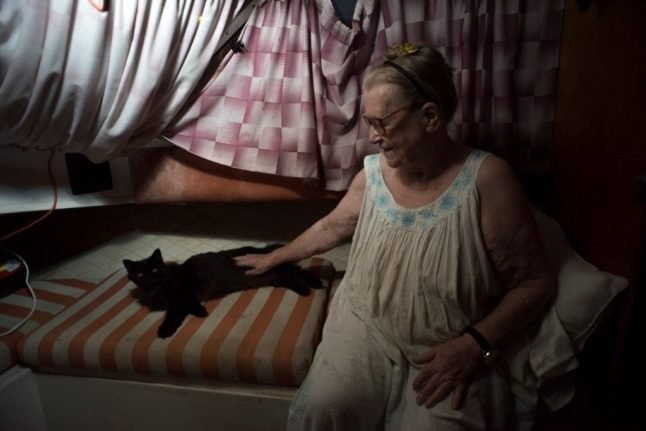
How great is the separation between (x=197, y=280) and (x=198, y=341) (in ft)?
0.92

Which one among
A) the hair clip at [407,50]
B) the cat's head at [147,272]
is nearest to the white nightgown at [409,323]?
the hair clip at [407,50]

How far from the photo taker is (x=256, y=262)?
4.73 ft

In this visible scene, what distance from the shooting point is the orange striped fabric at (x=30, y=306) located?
3.96 feet

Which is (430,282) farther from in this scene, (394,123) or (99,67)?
(99,67)

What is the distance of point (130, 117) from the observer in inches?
49.9

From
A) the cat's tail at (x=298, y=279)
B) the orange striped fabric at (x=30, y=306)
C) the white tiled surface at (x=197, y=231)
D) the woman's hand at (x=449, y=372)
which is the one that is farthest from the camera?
the white tiled surface at (x=197, y=231)

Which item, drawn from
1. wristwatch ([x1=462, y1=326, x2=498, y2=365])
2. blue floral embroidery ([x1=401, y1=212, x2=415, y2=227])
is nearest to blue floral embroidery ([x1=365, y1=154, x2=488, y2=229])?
blue floral embroidery ([x1=401, y1=212, x2=415, y2=227])

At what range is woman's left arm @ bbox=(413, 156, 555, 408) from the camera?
0.94 m

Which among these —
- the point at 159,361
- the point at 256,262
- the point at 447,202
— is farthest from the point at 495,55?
the point at 159,361

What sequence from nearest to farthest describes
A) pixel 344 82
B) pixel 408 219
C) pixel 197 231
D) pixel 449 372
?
pixel 449 372 → pixel 408 219 → pixel 344 82 → pixel 197 231

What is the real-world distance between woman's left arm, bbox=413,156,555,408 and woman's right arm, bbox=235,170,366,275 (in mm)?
338

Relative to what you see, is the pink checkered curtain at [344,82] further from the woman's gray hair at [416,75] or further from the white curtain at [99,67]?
the woman's gray hair at [416,75]

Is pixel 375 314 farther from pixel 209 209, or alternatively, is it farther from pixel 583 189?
pixel 209 209

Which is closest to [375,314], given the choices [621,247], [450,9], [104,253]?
[621,247]
